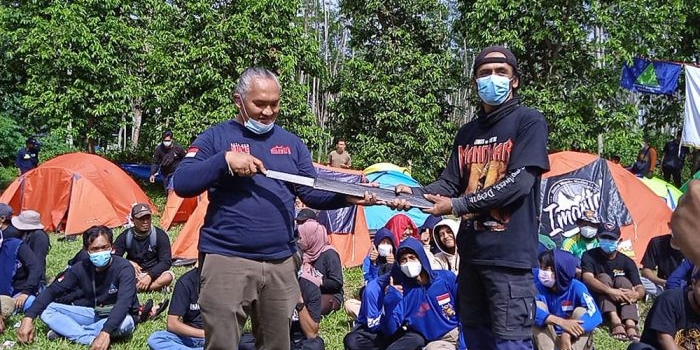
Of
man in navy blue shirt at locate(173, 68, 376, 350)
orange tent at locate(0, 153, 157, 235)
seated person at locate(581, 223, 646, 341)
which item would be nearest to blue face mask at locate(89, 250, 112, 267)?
man in navy blue shirt at locate(173, 68, 376, 350)

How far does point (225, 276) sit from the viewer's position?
271cm

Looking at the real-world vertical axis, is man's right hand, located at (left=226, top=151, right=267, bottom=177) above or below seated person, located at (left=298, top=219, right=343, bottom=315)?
above

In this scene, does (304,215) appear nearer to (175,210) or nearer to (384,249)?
(384,249)

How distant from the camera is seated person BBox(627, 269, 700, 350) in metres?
3.75

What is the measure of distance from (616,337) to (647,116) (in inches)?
580

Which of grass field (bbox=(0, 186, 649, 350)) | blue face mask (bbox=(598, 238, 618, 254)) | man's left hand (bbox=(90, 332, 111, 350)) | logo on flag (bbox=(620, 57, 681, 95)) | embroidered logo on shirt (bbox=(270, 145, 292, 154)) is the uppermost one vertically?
logo on flag (bbox=(620, 57, 681, 95))

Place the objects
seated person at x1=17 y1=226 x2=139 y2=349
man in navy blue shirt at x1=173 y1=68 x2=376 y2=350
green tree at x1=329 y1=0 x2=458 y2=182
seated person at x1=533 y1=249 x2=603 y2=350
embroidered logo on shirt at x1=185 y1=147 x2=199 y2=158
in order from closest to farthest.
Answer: man in navy blue shirt at x1=173 y1=68 x2=376 y2=350, embroidered logo on shirt at x1=185 y1=147 x2=199 y2=158, seated person at x1=533 y1=249 x2=603 y2=350, seated person at x1=17 y1=226 x2=139 y2=349, green tree at x1=329 y1=0 x2=458 y2=182

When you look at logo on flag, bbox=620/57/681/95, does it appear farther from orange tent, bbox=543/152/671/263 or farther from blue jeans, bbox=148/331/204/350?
blue jeans, bbox=148/331/204/350

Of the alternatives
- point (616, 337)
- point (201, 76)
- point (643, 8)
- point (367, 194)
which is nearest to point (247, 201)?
point (367, 194)

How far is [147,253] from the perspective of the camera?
272 inches

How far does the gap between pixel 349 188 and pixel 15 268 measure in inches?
177

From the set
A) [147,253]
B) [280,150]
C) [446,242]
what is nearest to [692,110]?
[446,242]

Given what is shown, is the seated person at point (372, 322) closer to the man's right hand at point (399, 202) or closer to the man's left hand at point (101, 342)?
the man's left hand at point (101, 342)

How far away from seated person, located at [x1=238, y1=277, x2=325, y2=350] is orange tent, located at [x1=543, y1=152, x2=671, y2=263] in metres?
4.34
